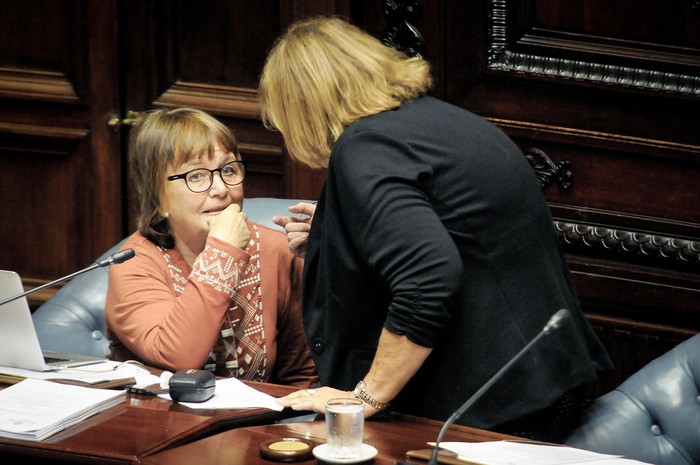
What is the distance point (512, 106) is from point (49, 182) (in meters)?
1.80

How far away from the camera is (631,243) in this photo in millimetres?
3037

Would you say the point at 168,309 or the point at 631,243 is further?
the point at 631,243

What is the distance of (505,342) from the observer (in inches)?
76.9

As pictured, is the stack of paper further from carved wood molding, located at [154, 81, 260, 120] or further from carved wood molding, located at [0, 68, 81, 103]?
carved wood molding, located at [0, 68, 81, 103]

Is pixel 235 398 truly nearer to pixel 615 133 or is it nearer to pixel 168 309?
pixel 168 309

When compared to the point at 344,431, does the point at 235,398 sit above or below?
below

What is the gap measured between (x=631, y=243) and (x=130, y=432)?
5.58ft

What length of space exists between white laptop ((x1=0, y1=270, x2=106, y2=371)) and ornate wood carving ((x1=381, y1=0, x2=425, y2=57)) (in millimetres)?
1485

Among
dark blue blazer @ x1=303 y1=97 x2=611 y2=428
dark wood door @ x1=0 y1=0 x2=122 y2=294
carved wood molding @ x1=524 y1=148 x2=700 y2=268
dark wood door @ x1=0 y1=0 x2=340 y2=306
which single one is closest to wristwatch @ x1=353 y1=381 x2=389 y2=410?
dark blue blazer @ x1=303 y1=97 x2=611 y2=428

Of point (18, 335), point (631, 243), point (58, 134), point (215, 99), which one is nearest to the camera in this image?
point (18, 335)

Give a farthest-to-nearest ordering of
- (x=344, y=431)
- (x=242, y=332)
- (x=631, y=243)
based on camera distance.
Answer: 1. (x=631, y=243)
2. (x=242, y=332)
3. (x=344, y=431)

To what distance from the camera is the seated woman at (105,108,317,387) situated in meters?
2.32

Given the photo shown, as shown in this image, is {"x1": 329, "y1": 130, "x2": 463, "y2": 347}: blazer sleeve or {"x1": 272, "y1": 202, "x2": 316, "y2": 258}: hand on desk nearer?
{"x1": 329, "y1": 130, "x2": 463, "y2": 347}: blazer sleeve

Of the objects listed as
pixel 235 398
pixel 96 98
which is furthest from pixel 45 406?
pixel 96 98
